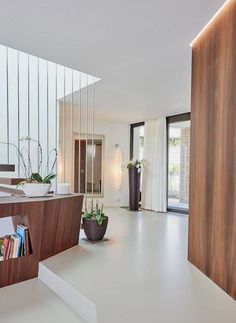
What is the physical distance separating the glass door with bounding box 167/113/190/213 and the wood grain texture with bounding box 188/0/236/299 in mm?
3659

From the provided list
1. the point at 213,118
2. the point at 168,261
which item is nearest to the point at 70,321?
the point at 168,261

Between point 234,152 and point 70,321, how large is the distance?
1897mm

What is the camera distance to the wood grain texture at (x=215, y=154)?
2.39 metres

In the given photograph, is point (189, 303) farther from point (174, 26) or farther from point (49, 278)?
point (174, 26)

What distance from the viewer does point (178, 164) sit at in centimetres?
703

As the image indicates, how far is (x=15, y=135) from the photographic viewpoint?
589cm

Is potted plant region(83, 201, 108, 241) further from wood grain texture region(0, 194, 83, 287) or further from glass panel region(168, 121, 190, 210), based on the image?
glass panel region(168, 121, 190, 210)

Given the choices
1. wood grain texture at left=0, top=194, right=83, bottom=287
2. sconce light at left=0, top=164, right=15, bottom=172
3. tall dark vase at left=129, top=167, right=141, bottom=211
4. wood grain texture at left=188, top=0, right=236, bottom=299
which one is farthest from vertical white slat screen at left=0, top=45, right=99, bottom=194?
wood grain texture at left=188, top=0, right=236, bottom=299

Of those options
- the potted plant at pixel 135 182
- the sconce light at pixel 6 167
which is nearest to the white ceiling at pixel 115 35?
the sconce light at pixel 6 167

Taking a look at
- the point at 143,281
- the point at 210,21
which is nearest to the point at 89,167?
the point at 143,281

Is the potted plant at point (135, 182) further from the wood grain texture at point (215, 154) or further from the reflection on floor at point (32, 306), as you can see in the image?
the reflection on floor at point (32, 306)

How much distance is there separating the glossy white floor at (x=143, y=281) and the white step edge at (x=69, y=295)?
0.16 ft

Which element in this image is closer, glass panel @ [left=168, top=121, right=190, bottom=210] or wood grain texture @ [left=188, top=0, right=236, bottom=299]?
wood grain texture @ [left=188, top=0, right=236, bottom=299]

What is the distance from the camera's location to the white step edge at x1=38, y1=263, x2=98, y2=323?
2.26 meters
